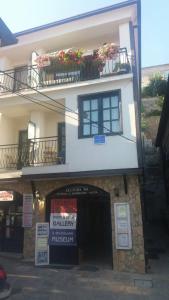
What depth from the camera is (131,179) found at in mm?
9281

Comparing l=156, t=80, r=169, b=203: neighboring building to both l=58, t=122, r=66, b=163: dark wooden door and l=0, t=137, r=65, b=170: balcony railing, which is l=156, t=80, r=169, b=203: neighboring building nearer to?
l=58, t=122, r=66, b=163: dark wooden door

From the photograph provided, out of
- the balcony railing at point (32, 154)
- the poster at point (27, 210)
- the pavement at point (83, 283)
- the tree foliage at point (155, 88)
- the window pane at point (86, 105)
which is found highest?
the tree foliage at point (155, 88)

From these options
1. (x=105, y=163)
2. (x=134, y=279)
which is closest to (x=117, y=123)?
(x=105, y=163)

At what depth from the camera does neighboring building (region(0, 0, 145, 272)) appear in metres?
9.25

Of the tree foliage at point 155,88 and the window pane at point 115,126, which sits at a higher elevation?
the tree foliage at point 155,88

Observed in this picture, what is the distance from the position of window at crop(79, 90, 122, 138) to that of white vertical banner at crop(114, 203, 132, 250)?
2.74 meters

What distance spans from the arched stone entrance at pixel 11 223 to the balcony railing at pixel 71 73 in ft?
14.4

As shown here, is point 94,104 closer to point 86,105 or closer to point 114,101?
point 86,105

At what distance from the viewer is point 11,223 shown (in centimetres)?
1106

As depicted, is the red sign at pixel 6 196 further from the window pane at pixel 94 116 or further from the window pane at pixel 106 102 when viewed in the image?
the window pane at pixel 106 102

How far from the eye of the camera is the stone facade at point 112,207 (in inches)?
343

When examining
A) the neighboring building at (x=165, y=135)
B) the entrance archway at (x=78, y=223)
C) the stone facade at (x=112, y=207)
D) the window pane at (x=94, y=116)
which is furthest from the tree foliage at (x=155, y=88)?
the stone facade at (x=112, y=207)

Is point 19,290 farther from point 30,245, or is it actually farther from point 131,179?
point 131,179

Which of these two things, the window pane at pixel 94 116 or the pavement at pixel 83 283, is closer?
the pavement at pixel 83 283
